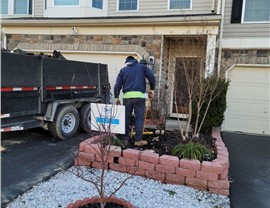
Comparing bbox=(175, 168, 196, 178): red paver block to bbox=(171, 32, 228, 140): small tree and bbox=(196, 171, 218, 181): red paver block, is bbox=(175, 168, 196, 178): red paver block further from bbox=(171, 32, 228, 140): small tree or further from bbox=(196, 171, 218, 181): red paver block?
bbox=(171, 32, 228, 140): small tree

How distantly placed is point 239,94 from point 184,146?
215 inches

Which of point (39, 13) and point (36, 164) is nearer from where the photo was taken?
point (36, 164)

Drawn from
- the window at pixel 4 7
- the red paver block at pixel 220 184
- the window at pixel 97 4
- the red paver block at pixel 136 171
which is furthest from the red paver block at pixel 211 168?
the window at pixel 4 7

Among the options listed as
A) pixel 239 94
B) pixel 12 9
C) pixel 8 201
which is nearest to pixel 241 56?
pixel 239 94

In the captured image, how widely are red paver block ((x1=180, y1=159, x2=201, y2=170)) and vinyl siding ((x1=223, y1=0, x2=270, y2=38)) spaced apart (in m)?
6.38

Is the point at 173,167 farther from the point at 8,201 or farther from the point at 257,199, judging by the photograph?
the point at 8,201

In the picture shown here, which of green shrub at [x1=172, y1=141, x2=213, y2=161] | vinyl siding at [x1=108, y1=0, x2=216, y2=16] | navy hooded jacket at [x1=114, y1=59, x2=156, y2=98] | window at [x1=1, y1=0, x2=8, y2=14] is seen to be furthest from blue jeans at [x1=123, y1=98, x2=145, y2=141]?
window at [x1=1, y1=0, x2=8, y2=14]

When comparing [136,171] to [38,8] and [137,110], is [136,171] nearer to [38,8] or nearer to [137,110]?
[137,110]

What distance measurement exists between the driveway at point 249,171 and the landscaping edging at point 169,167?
0.31 m

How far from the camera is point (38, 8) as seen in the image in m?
11.9

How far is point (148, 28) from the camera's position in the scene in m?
9.00

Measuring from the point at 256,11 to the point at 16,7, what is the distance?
9885 mm

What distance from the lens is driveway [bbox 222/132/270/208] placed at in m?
3.93

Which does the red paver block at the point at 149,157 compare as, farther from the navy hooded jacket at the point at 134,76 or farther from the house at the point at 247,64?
the house at the point at 247,64
